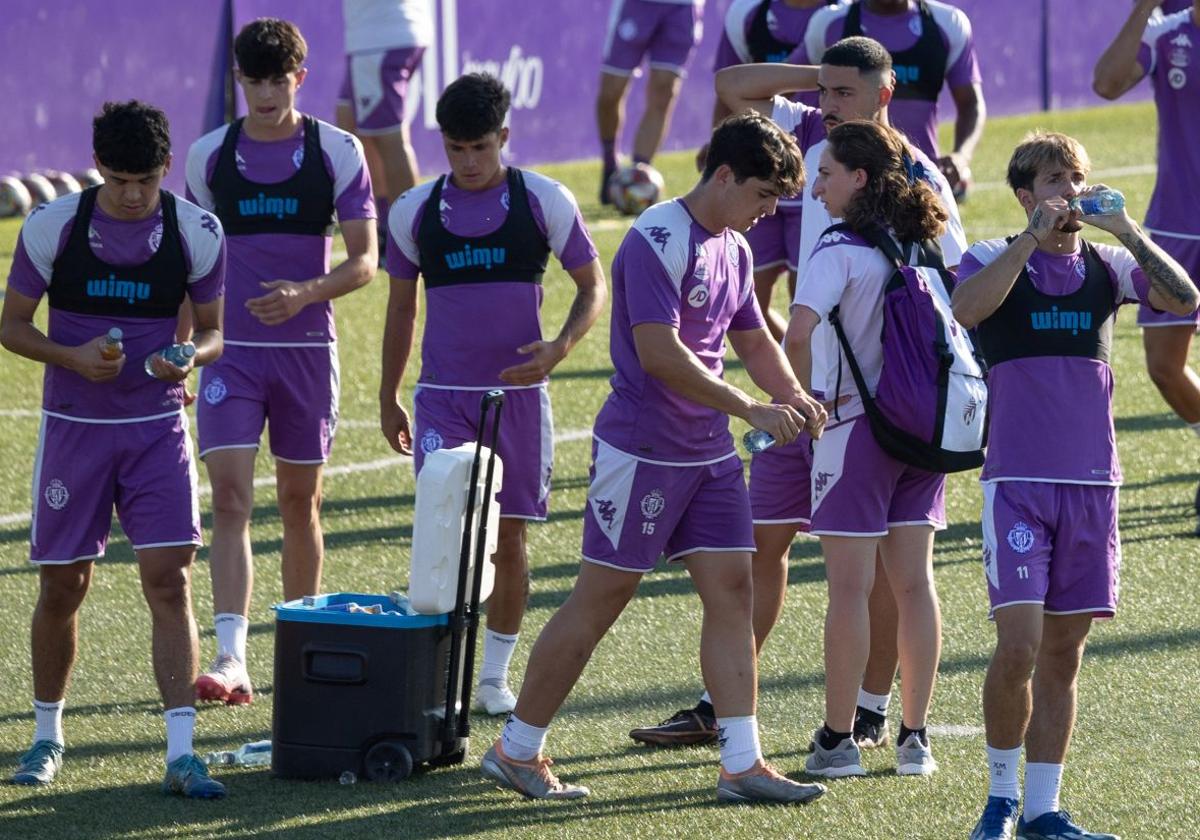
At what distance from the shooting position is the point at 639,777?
6.57 m

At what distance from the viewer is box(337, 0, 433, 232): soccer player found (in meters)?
14.9

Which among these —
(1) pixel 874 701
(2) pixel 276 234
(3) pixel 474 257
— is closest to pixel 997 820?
(1) pixel 874 701

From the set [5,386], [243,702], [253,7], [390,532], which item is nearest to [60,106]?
[253,7]

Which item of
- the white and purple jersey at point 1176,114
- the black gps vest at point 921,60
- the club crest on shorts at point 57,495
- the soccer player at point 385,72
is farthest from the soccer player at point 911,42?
the soccer player at point 385,72

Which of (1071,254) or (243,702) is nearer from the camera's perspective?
(1071,254)

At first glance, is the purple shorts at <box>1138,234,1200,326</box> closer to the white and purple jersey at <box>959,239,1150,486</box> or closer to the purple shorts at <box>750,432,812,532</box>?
→ the purple shorts at <box>750,432,812,532</box>

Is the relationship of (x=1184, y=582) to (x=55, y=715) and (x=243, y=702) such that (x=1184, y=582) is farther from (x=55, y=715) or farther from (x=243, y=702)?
(x=55, y=715)

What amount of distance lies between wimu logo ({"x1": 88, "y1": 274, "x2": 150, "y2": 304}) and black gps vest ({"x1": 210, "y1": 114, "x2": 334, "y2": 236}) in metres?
1.28

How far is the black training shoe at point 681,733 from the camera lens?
689 centimetres

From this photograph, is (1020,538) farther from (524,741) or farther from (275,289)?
(275,289)

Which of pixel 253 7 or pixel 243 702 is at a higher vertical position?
pixel 253 7

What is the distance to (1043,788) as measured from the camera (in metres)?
5.85

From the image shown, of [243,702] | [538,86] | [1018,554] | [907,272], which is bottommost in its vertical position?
[243,702]

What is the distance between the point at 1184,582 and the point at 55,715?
4445 millimetres
